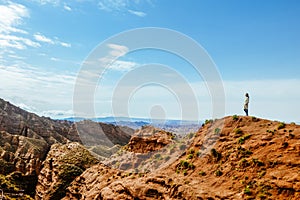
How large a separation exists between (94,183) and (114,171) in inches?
122

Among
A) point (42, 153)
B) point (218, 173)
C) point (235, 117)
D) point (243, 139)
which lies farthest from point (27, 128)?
point (218, 173)

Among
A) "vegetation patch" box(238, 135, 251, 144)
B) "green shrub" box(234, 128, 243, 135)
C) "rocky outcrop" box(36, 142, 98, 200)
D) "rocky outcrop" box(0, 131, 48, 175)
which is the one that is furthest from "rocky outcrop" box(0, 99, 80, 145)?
"vegetation patch" box(238, 135, 251, 144)

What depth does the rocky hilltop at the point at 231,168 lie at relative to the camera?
17.2 meters

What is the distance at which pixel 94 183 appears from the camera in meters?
32.2

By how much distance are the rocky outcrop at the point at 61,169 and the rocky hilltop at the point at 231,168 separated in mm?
22476

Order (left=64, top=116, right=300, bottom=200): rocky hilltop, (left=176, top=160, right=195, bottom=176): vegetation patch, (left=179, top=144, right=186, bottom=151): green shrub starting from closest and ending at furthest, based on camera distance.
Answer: (left=64, top=116, right=300, bottom=200): rocky hilltop
(left=176, top=160, right=195, bottom=176): vegetation patch
(left=179, top=144, right=186, bottom=151): green shrub

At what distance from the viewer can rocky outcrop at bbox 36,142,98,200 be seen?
161 feet

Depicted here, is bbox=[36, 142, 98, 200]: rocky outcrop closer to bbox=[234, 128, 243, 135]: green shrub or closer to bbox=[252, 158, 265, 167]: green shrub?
bbox=[234, 128, 243, 135]: green shrub

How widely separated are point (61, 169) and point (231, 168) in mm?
38874

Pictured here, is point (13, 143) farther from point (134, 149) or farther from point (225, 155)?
point (225, 155)

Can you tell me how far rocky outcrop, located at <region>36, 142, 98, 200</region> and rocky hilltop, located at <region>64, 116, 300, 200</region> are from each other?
73.7 feet

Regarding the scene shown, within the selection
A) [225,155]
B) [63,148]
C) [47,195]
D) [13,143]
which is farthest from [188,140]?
[13,143]

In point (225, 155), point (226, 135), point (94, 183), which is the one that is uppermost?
point (226, 135)

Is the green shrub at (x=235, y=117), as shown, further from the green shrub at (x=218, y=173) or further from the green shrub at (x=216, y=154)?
the green shrub at (x=218, y=173)
